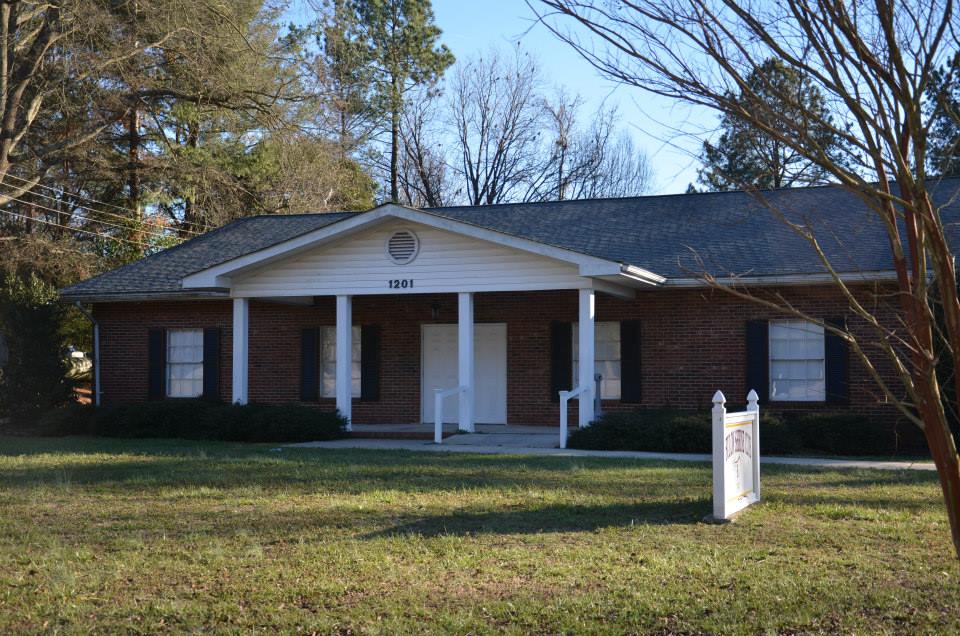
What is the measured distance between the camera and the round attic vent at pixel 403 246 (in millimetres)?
18141

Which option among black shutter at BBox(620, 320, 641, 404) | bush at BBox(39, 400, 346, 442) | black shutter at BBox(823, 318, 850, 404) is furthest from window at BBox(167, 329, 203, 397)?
black shutter at BBox(823, 318, 850, 404)

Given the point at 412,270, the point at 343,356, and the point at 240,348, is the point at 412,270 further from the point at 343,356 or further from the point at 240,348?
the point at 240,348

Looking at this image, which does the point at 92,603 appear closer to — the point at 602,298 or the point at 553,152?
the point at 602,298

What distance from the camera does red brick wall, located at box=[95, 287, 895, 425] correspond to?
18000mm

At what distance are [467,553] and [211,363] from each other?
1465 cm

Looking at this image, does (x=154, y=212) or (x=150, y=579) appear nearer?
(x=150, y=579)

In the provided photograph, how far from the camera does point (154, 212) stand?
121 ft

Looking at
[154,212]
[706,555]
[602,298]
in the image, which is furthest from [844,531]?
[154,212]

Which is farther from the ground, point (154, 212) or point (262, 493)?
point (154, 212)

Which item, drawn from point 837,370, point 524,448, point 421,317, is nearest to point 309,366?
point 421,317

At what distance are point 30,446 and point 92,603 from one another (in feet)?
38.2

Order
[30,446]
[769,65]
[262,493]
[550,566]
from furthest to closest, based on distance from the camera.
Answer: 1. [30,446]
2. [262,493]
3. [550,566]
4. [769,65]

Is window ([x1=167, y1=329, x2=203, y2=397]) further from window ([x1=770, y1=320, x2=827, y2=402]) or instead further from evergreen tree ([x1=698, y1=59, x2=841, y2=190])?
evergreen tree ([x1=698, y1=59, x2=841, y2=190])

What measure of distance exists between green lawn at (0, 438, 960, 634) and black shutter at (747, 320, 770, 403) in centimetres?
479
